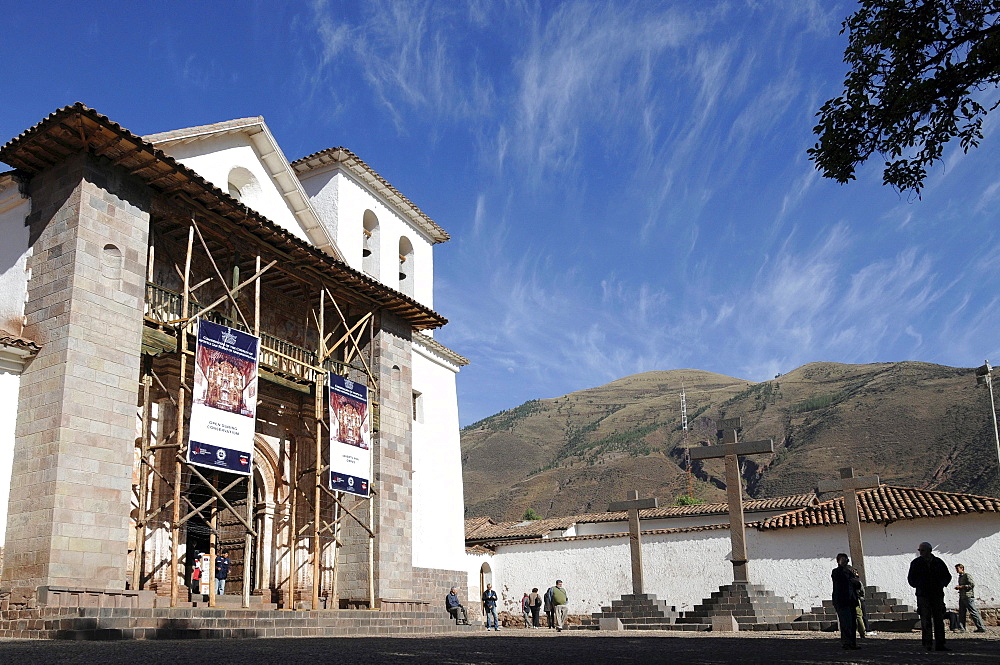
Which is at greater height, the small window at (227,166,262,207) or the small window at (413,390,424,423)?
the small window at (227,166,262,207)

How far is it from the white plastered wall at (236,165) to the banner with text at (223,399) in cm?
341

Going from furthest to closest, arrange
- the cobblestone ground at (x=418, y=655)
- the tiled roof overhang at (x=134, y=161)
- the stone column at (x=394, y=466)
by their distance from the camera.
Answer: the stone column at (x=394, y=466) < the tiled roof overhang at (x=134, y=161) < the cobblestone ground at (x=418, y=655)

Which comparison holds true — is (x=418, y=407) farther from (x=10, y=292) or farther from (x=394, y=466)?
(x=10, y=292)

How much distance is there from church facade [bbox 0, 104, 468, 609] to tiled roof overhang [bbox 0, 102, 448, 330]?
32mm

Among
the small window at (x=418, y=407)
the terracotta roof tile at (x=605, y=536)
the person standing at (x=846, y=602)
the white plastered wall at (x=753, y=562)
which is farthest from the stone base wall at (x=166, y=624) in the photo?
the terracotta roof tile at (x=605, y=536)

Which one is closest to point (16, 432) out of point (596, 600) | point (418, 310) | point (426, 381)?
point (418, 310)

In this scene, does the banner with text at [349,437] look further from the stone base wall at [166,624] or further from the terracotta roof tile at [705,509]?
the terracotta roof tile at [705,509]

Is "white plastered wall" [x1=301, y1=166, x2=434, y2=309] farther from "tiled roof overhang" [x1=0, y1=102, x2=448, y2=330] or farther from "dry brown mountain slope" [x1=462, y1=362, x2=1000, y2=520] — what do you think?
"dry brown mountain slope" [x1=462, y1=362, x2=1000, y2=520]

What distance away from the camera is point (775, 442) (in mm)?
74375

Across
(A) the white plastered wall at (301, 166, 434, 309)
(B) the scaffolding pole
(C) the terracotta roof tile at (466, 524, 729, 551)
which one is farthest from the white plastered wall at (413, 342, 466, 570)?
(B) the scaffolding pole

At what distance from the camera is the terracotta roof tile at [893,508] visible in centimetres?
2047

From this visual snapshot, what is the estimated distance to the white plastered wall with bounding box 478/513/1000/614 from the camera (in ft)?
67.6

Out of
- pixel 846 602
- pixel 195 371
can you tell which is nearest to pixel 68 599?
pixel 195 371

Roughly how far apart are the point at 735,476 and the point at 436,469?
775 centimetres
